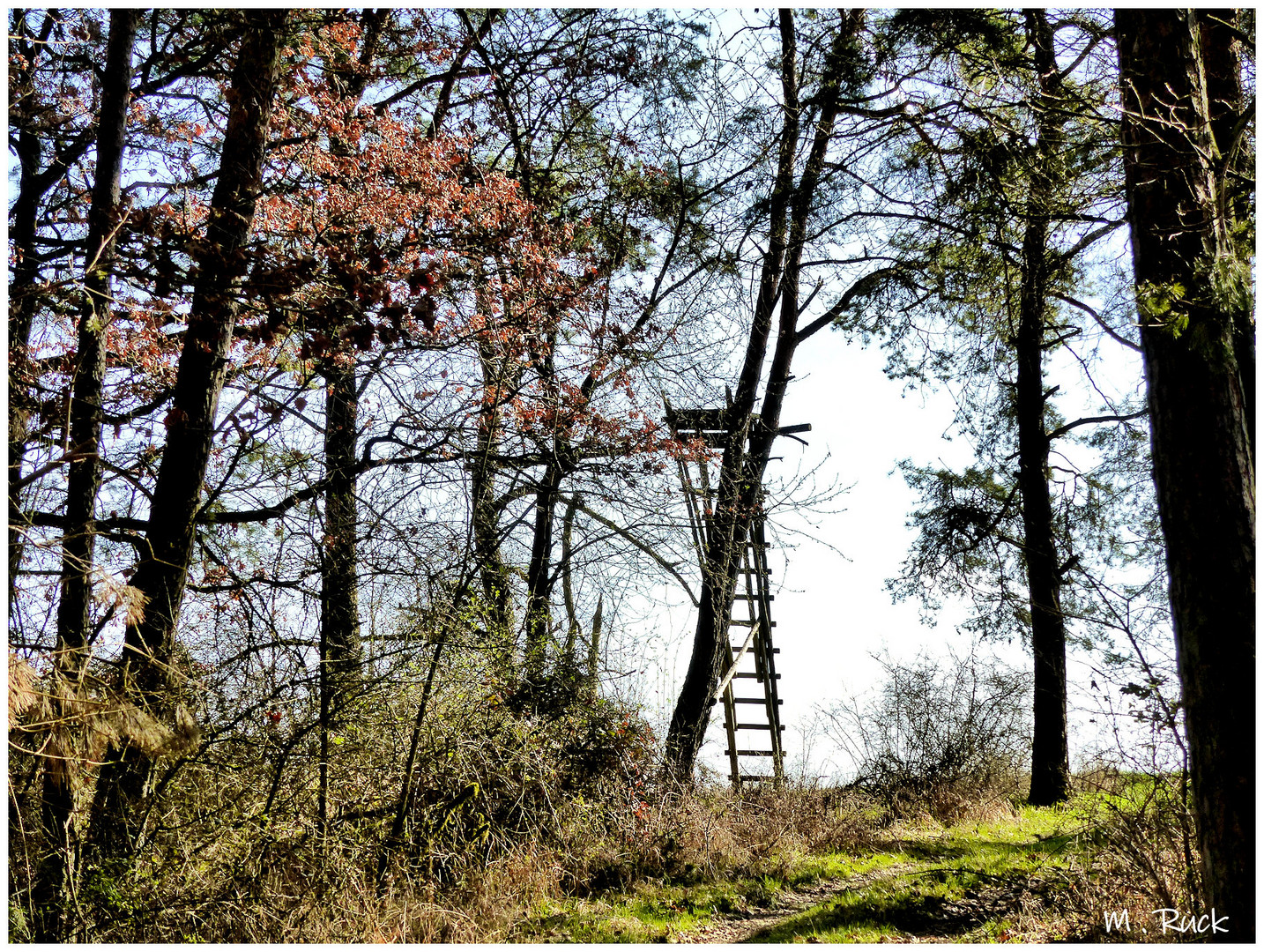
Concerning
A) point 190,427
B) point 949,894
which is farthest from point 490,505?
point 949,894

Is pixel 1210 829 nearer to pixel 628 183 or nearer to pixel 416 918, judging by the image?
pixel 416 918

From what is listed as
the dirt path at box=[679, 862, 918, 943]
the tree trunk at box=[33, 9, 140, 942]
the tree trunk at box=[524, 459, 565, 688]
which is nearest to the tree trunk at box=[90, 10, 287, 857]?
the tree trunk at box=[33, 9, 140, 942]

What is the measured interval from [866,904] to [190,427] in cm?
530

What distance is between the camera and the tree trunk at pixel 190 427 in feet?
16.2

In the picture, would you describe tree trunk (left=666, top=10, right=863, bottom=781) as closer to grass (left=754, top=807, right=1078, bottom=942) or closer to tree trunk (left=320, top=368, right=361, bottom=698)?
grass (left=754, top=807, right=1078, bottom=942)

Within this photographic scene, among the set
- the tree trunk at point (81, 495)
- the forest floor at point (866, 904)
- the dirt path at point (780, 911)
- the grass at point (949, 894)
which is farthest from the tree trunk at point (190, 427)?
the grass at point (949, 894)

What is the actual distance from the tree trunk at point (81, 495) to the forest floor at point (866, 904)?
236cm

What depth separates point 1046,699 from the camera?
10.1 m

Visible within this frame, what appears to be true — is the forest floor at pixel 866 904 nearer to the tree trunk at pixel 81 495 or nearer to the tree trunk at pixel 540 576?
the tree trunk at pixel 540 576

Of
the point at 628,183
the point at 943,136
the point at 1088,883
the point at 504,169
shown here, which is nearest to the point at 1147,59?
the point at 943,136

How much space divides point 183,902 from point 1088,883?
499cm

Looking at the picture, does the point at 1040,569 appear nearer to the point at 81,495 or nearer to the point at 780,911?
the point at 780,911

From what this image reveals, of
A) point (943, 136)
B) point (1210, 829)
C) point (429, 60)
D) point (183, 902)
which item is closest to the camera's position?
point (1210, 829)

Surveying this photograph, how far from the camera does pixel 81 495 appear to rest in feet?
17.6
